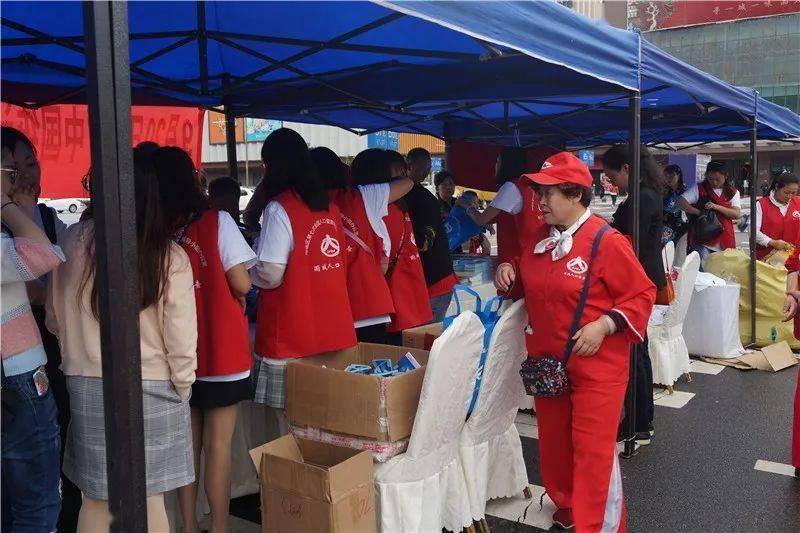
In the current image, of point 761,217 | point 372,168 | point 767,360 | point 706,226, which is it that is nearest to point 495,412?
point 372,168

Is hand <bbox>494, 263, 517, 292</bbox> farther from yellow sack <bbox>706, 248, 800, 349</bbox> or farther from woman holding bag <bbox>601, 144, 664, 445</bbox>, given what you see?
yellow sack <bbox>706, 248, 800, 349</bbox>

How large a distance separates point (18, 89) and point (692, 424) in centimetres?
523

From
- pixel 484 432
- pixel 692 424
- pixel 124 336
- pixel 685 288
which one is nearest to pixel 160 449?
pixel 124 336

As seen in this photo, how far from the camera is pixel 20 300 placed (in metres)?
2.24

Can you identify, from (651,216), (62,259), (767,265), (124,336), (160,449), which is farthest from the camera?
(767,265)

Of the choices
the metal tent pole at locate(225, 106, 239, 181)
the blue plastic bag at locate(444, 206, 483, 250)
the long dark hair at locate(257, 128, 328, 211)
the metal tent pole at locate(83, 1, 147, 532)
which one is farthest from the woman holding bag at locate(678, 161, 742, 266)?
the metal tent pole at locate(83, 1, 147, 532)

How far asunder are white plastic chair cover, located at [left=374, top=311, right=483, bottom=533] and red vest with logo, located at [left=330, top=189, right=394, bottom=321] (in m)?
0.85

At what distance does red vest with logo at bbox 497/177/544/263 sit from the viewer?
4.78 metres

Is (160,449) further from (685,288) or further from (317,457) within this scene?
(685,288)

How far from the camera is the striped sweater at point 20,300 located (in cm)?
212

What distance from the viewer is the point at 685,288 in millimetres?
5805

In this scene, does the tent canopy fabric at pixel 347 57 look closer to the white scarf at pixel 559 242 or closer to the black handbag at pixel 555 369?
the white scarf at pixel 559 242

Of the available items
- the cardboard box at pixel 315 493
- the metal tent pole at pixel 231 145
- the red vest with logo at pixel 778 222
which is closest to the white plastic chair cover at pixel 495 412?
the cardboard box at pixel 315 493

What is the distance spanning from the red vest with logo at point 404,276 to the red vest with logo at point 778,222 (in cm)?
523
